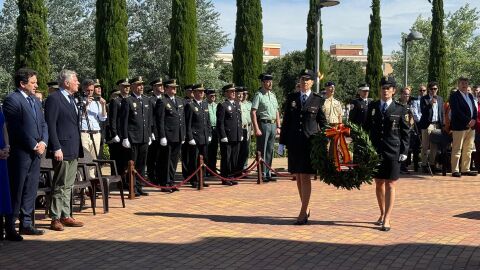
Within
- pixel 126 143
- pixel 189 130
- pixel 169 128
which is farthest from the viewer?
pixel 189 130

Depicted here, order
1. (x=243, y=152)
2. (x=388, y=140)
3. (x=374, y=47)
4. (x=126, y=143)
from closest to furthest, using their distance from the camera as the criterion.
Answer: (x=388, y=140) → (x=126, y=143) → (x=243, y=152) → (x=374, y=47)

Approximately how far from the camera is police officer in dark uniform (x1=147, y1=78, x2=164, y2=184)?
12.5 meters

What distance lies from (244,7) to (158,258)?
20877mm

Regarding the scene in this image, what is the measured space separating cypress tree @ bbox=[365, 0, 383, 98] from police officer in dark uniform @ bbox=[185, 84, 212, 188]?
2937 centimetres

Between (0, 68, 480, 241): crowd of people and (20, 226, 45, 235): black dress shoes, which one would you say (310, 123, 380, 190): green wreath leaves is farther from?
(20, 226, 45, 235): black dress shoes

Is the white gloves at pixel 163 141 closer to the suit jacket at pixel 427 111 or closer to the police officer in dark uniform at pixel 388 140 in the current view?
the police officer in dark uniform at pixel 388 140

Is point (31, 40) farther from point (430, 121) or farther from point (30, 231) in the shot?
point (30, 231)

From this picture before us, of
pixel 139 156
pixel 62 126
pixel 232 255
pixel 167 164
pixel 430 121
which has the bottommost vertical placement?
pixel 232 255

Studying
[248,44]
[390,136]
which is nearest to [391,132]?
[390,136]

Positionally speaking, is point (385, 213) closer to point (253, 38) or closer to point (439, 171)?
point (439, 171)

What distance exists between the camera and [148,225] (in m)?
8.90

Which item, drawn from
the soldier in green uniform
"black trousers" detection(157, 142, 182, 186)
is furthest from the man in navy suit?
the soldier in green uniform

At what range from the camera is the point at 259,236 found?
8148 millimetres

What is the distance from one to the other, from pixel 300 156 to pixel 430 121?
7.90 m
